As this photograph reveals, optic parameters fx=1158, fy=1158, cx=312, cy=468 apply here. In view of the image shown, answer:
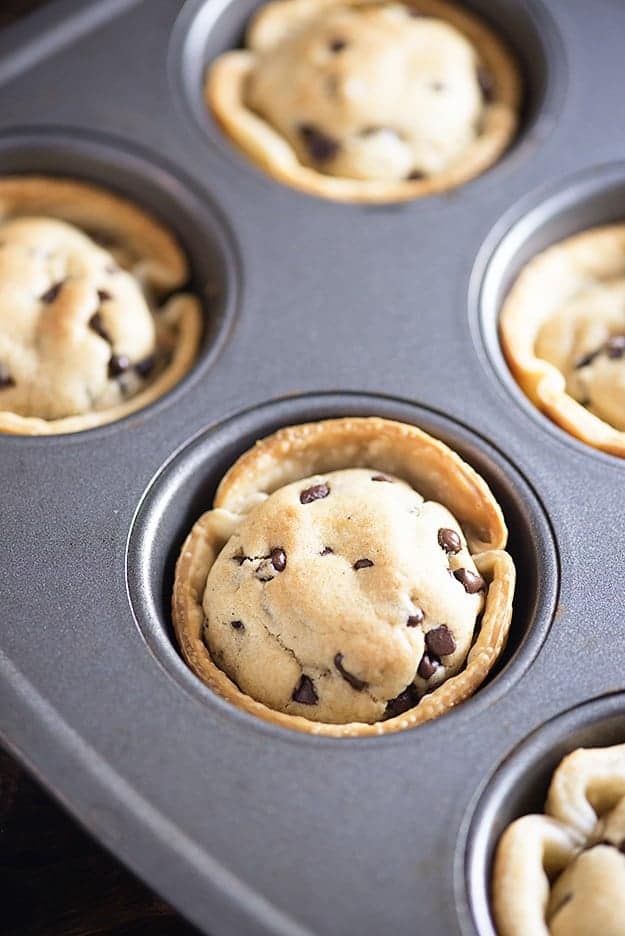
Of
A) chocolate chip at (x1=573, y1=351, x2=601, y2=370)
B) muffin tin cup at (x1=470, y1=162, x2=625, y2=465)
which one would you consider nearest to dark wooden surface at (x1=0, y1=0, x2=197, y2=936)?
muffin tin cup at (x1=470, y1=162, x2=625, y2=465)

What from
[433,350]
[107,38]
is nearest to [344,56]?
[107,38]

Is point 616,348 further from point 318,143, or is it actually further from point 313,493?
point 318,143

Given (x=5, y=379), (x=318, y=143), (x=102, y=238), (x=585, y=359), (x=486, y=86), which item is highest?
(x=486, y=86)

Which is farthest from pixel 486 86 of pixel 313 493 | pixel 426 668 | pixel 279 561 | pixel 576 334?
pixel 426 668

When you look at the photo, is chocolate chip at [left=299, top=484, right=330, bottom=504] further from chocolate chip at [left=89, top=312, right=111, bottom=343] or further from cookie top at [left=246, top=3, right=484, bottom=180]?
cookie top at [left=246, top=3, right=484, bottom=180]

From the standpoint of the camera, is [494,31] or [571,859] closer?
[571,859]

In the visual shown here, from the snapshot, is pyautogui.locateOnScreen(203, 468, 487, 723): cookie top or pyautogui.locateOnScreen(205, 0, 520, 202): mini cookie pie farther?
pyautogui.locateOnScreen(205, 0, 520, 202): mini cookie pie

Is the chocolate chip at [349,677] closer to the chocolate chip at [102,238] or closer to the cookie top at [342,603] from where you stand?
the cookie top at [342,603]
